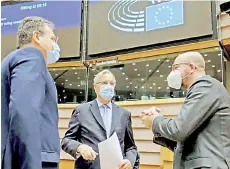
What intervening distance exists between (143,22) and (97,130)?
3175 millimetres

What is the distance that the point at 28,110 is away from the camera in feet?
5.35

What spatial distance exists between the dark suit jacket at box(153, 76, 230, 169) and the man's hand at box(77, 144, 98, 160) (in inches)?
30.0

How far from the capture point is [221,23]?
4.64 m

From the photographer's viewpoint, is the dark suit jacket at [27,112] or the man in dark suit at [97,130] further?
the man in dark suit at [97,130]

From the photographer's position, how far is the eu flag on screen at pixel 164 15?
5.38 m

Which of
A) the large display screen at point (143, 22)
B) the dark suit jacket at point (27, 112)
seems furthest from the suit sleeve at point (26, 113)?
the large display screen at point (143, 22)

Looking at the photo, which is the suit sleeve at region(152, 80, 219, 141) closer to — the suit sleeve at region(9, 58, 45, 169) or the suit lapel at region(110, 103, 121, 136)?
the suit sleeve at region(9, 58, 45, 169)

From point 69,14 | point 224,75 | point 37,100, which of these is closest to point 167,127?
point 37,100

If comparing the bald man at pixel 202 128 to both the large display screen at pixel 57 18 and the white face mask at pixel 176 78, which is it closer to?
the white face mask at pixel 176 78

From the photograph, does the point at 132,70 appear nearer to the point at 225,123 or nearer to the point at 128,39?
the point at 128,39

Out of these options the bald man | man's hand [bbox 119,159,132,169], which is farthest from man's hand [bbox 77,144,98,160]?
the bald man

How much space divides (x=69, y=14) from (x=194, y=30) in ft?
8.64

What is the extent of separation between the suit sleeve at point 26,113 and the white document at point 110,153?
104 cm

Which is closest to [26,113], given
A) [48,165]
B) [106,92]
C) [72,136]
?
[48,165]
